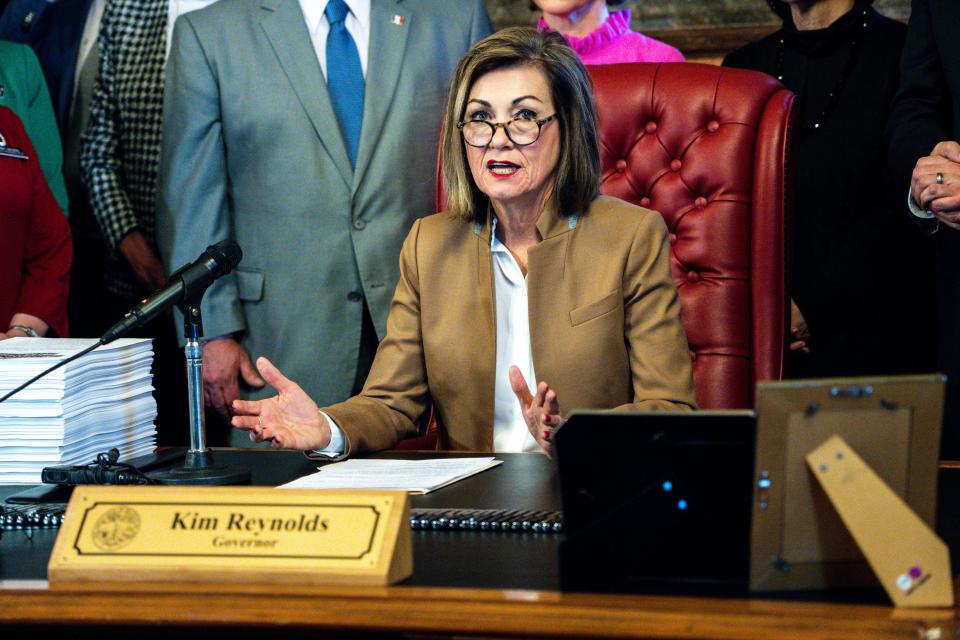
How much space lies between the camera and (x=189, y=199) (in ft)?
8.46

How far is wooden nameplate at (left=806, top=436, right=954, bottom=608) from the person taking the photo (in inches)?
40.4

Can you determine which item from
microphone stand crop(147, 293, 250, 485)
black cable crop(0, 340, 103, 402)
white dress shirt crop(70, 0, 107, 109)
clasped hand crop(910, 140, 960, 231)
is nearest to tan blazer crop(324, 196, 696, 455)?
microphone stand crop(147, 293, 250, 485)

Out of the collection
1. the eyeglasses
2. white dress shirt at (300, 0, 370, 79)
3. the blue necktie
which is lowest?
the eyeglasses

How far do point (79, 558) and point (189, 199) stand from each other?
1.50 metres

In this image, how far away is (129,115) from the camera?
10.0 feet

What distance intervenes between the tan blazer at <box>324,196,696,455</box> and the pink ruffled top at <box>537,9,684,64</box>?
0.73 m

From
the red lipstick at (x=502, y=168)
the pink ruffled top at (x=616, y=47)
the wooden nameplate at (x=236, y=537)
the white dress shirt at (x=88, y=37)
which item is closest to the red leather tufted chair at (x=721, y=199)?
the red lipstick at (x=502, y=168)

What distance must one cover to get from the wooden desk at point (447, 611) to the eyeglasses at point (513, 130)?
37.7 inches

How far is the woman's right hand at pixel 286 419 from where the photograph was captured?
1751mm

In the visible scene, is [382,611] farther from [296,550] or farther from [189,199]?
[189,199]

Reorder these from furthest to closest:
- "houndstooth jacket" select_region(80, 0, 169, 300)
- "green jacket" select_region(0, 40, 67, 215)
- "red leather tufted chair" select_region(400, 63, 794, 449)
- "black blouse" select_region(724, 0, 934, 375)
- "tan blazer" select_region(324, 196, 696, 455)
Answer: "houndstooth jacket" select_region(80, 0, 169, 300), "green jacket" select_region(0, 40, 67, 215), "black blouse" select_region(724, 0, 934, 375), "red leather tufted chair" select_region(400, 63, 794, 449), "tan blazer" select_region(324, 196, 696, 455)

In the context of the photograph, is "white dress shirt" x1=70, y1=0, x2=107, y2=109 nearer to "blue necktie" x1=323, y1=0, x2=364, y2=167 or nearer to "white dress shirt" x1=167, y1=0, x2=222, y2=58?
"white dress shirt" x1=167, y1=0, x2=222, y2=58

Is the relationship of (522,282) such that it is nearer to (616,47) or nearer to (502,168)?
(502,168)

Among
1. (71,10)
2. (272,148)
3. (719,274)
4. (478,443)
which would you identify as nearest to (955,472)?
→ (719,274)
